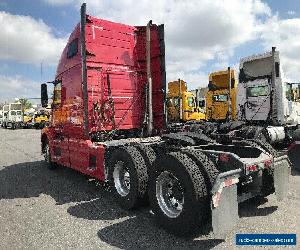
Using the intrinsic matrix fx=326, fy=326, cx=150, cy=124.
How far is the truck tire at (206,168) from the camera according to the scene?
432cm

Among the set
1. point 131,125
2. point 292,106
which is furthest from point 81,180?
point 292,106

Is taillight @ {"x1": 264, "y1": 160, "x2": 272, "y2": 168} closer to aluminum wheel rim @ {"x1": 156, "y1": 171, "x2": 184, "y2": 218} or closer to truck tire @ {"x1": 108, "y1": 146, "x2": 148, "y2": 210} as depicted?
aluminum wheel rim @ {"x1": 156, "y1": 171, "x2": 184, "y2": 218}

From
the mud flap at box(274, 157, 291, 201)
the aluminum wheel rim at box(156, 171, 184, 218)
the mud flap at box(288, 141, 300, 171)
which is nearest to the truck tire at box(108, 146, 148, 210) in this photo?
the aluminum wheel rim at box(156, 171, 184, 218)

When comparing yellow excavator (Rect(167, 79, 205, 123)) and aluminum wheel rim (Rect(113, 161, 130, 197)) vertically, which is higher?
yellow excavator (Rect(167, 79, 205, 123))

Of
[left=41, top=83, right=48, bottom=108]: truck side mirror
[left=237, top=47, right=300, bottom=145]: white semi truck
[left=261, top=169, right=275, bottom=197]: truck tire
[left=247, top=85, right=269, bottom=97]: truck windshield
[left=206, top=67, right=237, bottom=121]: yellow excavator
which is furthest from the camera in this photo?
[left=206, top=67, right=237, bottom=121]: yellow excavator

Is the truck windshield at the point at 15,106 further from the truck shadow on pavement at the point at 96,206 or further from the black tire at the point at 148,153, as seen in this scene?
the black tire at the point at 148,153

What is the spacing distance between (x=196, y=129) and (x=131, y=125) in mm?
4804

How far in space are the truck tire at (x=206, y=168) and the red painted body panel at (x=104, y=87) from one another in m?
Result: 2.61

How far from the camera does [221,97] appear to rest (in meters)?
16.3

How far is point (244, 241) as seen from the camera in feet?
14.0

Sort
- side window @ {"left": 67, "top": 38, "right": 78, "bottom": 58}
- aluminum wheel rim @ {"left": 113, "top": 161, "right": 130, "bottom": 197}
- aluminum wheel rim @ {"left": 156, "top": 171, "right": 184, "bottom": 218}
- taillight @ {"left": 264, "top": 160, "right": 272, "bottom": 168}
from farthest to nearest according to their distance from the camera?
side window @ {"left": 67, "top": 38, "right": 78, "bottom": 58} → aluminum wheel rim @ {"left": 113, "top": 161, "right": 130, "bottom": 197} → taillight @ {"left": 264, "top": 160, "right": 272, "bottom": 168} → aluminum wheel rim @ {"left": 156, "top": 171, "right": 184, "bottom": 218}

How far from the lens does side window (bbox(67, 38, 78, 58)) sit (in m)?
7.60

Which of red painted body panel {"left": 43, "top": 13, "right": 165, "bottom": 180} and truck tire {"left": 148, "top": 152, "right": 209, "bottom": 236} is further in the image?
red painted body panel {"left": 43, "top": 13, "right": 165, "bottom": 180}

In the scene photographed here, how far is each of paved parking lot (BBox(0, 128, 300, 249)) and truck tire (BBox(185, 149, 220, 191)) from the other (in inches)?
31.2
